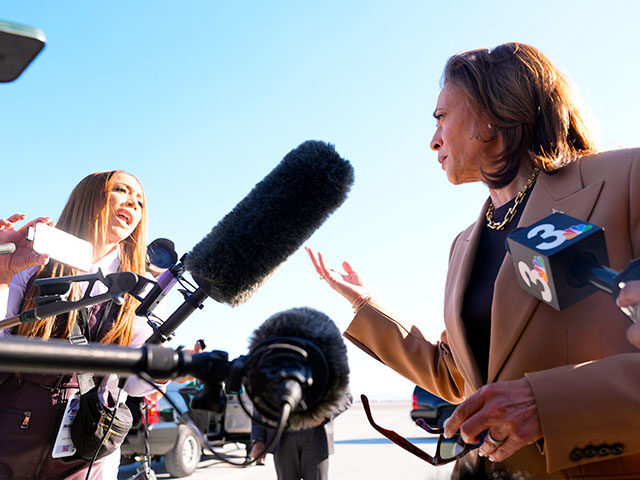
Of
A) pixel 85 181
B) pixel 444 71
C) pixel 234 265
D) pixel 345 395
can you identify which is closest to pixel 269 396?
pixel 345 395

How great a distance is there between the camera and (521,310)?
1.73 m

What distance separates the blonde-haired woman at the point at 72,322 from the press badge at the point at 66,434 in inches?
0.9

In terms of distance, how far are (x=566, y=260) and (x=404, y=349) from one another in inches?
44.6

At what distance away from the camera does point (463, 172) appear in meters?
2.33

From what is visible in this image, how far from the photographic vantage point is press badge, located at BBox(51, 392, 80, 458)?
7.69 feet

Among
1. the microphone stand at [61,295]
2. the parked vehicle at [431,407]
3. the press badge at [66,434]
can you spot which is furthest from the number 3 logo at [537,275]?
the parked vehicle at [431,407]

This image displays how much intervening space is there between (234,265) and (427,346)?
1.05m

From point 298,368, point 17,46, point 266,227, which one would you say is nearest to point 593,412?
point 298,368

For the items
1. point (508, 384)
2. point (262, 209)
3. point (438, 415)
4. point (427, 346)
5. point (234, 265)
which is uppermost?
point (262, 209)

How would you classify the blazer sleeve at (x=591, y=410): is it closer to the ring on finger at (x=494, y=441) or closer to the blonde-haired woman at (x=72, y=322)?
the ring on finger at (x=494, y=441)

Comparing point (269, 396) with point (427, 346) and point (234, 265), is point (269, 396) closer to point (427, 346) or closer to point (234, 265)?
point (234, 265)

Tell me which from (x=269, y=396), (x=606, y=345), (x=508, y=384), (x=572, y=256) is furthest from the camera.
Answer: (x=606, y=345)

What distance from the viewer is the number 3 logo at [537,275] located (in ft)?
4.30

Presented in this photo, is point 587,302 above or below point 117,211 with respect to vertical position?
below
